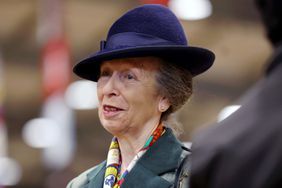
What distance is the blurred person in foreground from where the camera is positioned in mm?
1331

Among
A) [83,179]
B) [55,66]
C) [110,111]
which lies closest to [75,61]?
[55,66]

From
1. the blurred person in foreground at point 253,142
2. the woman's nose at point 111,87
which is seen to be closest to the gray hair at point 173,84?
the woman's nose at point 111,87

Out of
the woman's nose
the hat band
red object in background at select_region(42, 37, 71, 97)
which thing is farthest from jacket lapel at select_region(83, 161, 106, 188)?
red object in background at select_region(42, 37, 71, 97)

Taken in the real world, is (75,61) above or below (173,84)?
below

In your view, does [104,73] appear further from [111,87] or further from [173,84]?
[173,84]

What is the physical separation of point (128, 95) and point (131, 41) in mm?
152

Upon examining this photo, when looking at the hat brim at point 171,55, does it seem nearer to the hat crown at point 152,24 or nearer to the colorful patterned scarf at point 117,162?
the hat crown at point 152,24

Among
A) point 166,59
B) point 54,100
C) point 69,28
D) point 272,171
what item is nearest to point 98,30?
point 69,28

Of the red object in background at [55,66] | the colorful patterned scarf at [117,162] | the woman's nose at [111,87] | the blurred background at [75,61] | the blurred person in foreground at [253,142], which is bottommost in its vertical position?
the blurred background at [75,61]

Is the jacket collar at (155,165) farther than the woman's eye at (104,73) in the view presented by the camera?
No

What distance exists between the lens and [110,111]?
2.70 metres

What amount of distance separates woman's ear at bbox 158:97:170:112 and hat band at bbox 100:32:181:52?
0.55 ft

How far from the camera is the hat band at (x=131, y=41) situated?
2680 mm

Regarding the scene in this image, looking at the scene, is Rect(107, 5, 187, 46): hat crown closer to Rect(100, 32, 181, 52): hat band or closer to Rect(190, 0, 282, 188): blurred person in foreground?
Rect(100, 32, 181, 52): hat band
